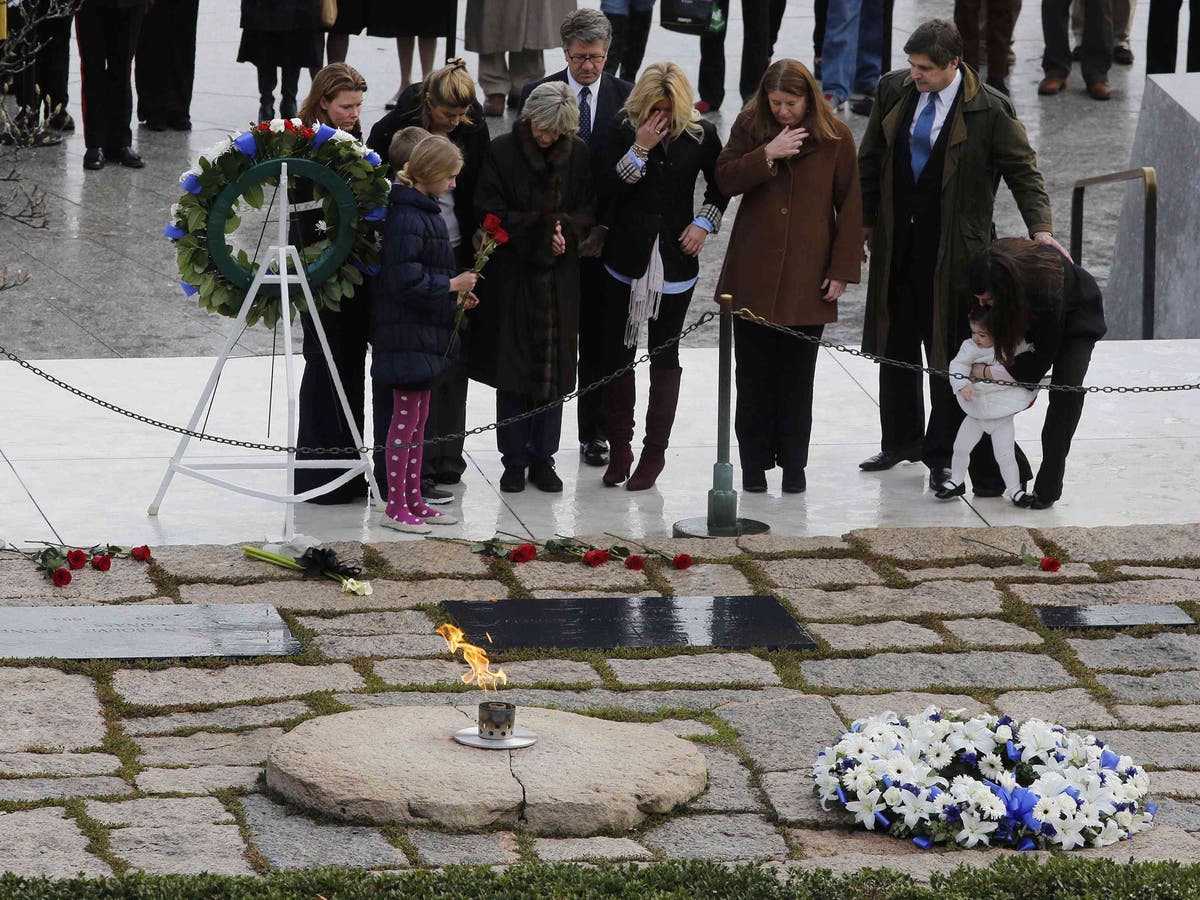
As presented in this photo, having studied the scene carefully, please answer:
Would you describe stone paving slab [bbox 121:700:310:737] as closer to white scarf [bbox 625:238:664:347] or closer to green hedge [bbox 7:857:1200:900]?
green hedge [bbox 7:857:1200:900]

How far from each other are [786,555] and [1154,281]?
4.72 m

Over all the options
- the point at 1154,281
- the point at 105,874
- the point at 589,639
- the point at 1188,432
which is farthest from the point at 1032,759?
the point at 1154,281

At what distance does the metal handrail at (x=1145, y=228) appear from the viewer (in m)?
11.2

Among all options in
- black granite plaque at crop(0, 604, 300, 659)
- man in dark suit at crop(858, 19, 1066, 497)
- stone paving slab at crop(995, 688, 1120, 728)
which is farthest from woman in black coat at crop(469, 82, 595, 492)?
stone paving slab at crop(995, 688, 1120, 728)

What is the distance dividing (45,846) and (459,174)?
13.8 feet

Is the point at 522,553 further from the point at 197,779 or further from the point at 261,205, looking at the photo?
the point at 197,779

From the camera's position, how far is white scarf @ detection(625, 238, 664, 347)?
873 centimetres

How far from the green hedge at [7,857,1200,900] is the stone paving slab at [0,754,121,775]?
3.15 ft

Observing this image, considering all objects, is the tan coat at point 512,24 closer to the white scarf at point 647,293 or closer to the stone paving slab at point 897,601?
the white scarf at point 647,293

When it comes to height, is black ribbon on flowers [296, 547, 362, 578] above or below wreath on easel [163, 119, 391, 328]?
below

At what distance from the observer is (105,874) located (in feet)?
16.1

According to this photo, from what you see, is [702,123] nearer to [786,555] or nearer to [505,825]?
[786,555]

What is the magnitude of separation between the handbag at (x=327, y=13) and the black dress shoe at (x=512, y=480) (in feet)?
19.1

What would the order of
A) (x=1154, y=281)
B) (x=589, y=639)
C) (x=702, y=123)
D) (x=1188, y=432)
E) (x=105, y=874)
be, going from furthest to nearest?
(x=1154, y=281)
(x=1188, y=432)
(x=702, y=123)
(x=589, y=639)
(x=105, y=874)
